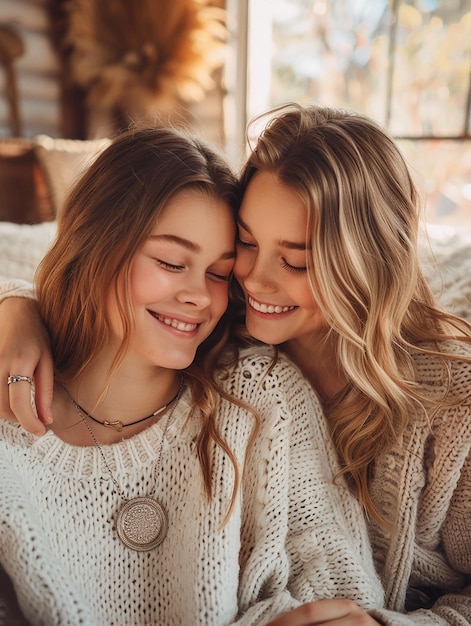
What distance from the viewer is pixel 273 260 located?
1106 mm

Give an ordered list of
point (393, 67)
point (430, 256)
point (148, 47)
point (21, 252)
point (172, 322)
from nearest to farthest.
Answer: point (172, 322) → point (430, 256) → point (21, 252) → point (393, 67) → point (148, 47)

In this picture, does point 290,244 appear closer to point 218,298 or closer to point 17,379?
point 218,298

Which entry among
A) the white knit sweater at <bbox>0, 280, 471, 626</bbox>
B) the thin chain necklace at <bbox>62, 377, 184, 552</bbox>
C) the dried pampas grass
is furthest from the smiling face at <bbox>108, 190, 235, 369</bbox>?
the dried pampas grass

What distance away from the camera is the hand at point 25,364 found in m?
0.97

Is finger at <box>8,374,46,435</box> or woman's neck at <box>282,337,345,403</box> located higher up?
finger at <box>8,374,46,435</box>

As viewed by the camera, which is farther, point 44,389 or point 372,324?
point 372,324

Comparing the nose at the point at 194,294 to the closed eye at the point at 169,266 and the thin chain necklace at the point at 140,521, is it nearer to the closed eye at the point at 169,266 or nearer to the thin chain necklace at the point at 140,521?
the closed eye at the point at 169,266

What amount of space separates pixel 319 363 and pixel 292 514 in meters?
0.33

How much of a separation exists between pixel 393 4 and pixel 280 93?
795mm

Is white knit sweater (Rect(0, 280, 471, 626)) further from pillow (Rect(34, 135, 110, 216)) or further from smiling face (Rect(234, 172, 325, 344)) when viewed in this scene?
pillow (Rect(34, 135, 110, 216))

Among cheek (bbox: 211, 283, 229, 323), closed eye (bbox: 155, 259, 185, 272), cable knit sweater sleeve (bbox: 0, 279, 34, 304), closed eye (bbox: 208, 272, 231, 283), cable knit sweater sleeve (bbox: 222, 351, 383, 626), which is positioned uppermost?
closed eye (bbox: 155, 259, 185, 272)

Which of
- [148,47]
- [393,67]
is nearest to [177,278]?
[393,67]

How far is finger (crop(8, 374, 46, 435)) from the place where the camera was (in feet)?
3.15

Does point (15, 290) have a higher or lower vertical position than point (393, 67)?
lower
